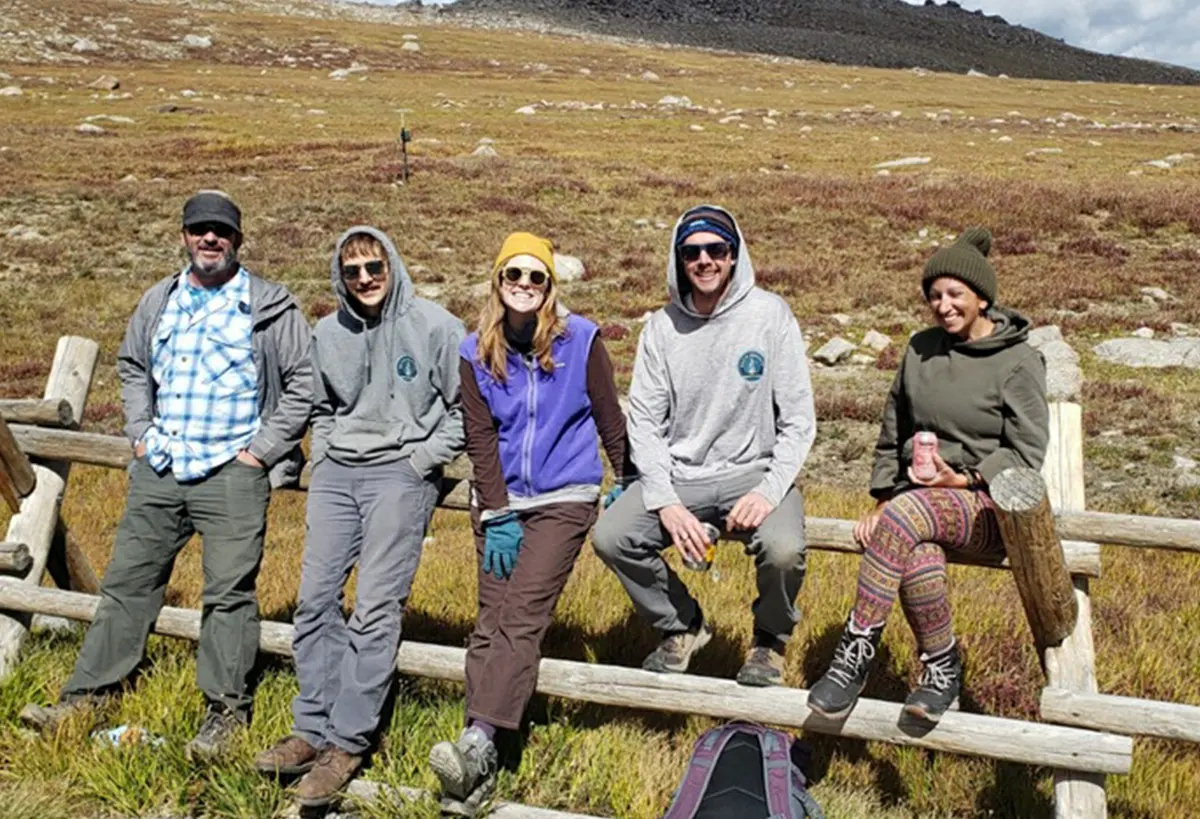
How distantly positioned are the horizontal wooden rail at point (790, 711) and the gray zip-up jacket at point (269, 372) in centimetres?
93

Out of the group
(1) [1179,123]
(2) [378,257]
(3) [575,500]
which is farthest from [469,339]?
(1) [1179,123]

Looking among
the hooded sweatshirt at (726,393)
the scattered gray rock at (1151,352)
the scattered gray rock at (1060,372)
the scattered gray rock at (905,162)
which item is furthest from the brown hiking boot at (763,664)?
the scattered gray rock at (905,162)

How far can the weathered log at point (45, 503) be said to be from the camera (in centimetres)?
532

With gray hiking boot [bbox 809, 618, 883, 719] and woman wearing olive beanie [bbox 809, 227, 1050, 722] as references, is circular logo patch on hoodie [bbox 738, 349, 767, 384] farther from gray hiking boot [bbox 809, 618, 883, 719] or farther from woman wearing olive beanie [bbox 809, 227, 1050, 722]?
gray hiking boot [bbox 809, 618, 883, 719]

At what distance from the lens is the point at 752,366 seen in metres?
4.64

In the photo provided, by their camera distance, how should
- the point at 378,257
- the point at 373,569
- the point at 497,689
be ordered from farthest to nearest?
the point at 378,257 → the point at 373,569 → the point at 497,689

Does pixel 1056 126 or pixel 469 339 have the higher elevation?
pixel 1056 126

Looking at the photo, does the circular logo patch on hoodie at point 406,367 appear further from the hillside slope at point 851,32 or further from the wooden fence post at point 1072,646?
the hillside slope at point 851,32

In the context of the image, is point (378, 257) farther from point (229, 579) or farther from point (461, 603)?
point (461, 603)

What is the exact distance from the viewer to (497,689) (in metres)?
4.21

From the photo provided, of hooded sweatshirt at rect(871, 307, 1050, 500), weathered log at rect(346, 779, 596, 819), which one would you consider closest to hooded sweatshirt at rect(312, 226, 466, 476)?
weathered log at rect(346, 779, 596, 819)

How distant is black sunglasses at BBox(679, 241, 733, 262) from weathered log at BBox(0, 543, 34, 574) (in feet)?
13.1

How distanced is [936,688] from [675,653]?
47.3 inches

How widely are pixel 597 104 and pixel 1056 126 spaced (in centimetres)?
2636
